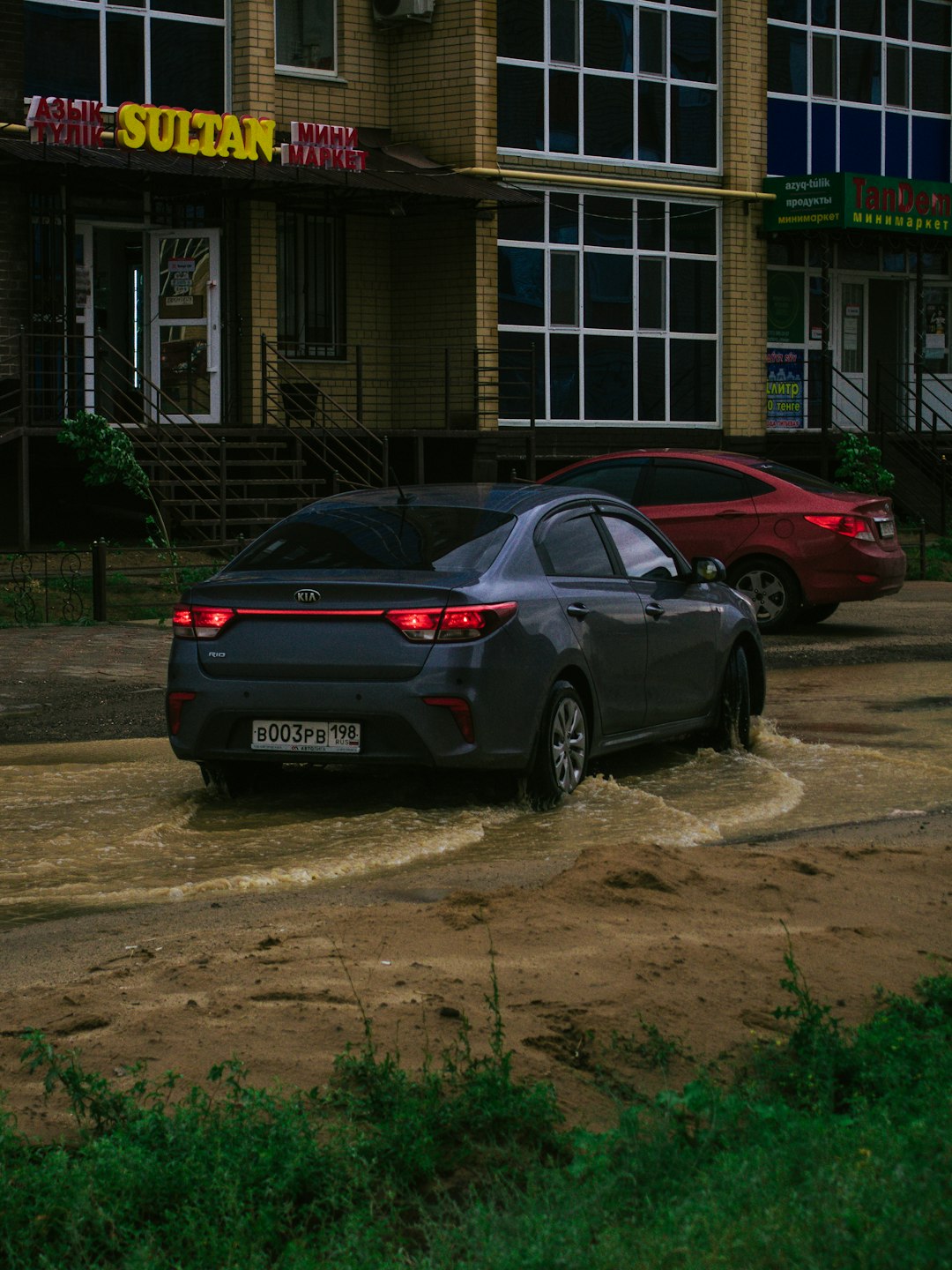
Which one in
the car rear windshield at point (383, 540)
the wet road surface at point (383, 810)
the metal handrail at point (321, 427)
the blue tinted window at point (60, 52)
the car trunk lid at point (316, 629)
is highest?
the blue tinted window at point (60, 52)

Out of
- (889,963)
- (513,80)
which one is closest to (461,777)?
(889,963)

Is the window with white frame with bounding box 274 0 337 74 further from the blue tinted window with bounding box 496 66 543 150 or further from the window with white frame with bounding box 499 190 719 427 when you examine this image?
the window with white frame with bounding box 499 190 719 427

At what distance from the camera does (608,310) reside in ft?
95.8

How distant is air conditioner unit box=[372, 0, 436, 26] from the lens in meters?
26.9

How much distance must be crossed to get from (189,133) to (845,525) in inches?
402

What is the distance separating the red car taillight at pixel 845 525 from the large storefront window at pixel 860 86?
608 inches

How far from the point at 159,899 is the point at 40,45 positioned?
751 inches

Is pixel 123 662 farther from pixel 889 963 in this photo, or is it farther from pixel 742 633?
pixel 889 963

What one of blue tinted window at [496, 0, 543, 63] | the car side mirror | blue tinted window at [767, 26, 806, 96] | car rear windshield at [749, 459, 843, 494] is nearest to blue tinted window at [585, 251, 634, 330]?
blue tinted window at [496, 0, 543, 63]

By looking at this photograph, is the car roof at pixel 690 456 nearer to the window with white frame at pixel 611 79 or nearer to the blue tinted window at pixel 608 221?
the window with white frame at pixel 611 79

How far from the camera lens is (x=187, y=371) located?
84.3ft

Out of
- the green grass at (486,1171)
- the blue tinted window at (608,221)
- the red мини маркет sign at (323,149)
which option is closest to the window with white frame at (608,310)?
the blue tinted window at (608,221)

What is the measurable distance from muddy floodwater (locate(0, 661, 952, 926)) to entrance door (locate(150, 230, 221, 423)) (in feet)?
48.3

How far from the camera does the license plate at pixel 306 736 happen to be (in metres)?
8.59
